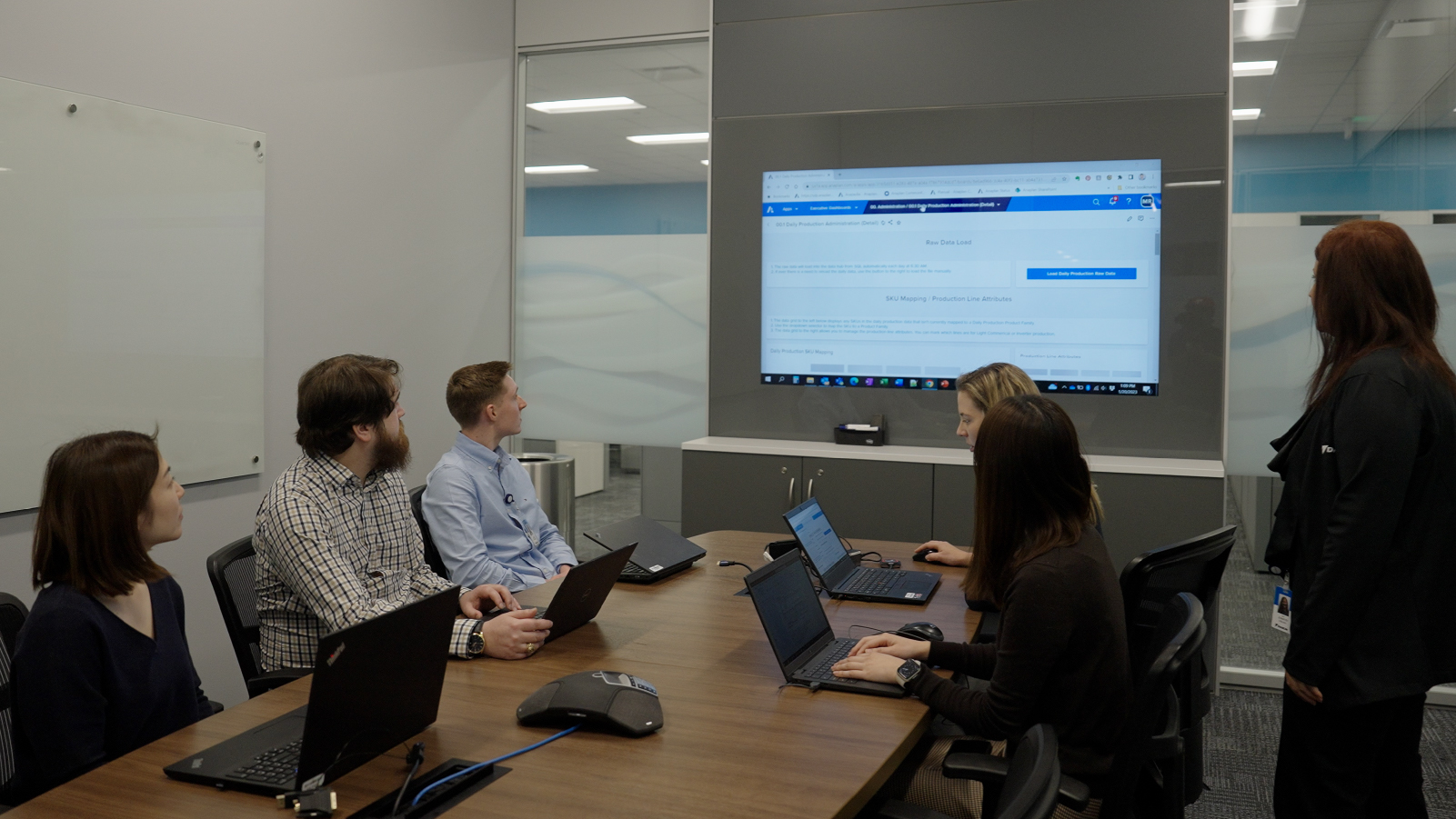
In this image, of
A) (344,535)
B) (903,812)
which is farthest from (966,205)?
(903,812)

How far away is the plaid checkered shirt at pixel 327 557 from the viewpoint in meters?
2.24

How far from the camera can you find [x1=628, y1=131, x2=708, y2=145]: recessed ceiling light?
4.98 metres

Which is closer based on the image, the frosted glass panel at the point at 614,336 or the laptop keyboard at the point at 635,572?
the laptop keyboard at the point at 635,572

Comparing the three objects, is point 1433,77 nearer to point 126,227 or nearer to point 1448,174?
point 1448,174

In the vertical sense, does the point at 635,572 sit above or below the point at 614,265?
below

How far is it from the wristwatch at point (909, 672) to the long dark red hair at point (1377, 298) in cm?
108

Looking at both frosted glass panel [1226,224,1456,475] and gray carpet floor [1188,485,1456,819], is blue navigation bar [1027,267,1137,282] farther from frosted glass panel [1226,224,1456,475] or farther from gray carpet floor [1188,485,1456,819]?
gray carpet floor [1188,485,1456,819]

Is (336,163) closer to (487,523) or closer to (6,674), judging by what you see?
(487,523)

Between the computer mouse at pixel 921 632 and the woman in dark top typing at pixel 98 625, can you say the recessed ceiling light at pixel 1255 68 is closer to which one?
the computer mouse at pixel 921 632

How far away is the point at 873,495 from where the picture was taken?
4.30 m

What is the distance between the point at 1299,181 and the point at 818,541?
2.82 metres

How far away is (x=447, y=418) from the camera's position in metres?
5.00

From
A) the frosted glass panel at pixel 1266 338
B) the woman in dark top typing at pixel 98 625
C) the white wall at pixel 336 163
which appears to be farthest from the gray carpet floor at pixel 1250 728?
the white wall at pixel 336 163

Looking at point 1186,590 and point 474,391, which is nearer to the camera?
point 1186,590
